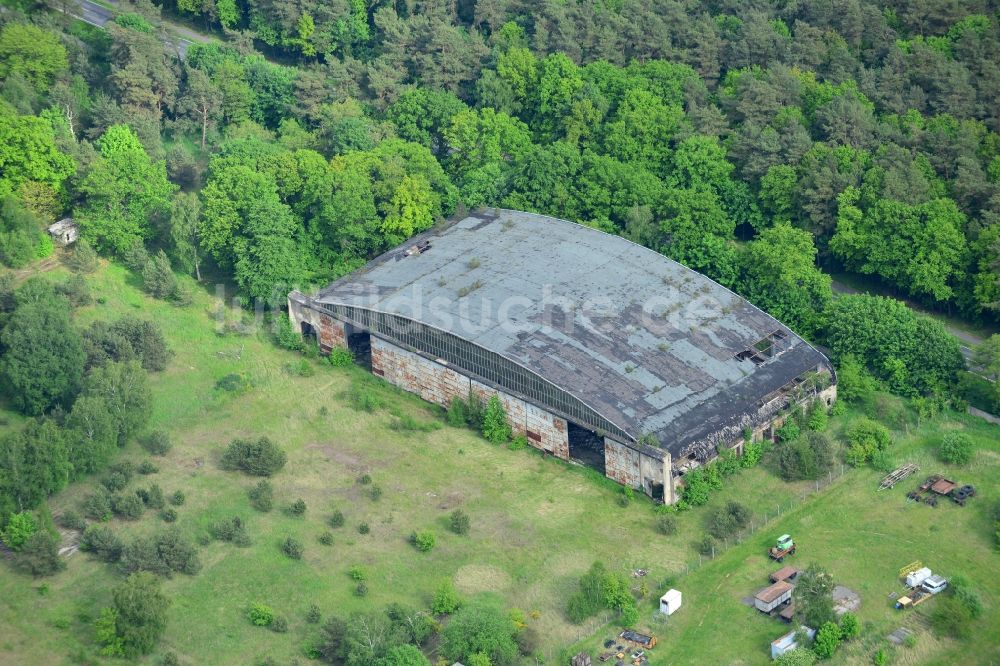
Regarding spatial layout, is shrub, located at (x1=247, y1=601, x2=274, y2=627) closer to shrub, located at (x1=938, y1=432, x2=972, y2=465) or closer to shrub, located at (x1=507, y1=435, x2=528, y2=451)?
shrub, located at (x1=507, y1=435, x2=528, y2=451)

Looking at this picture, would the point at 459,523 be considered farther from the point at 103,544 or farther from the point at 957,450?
the point at 957,450

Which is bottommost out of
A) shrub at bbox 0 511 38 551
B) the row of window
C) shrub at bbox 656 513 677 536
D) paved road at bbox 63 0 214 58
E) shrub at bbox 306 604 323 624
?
shrub at bbox 656 513 677 536

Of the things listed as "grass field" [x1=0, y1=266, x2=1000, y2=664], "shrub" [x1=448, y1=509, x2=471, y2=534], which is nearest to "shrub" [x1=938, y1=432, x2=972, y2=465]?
"grass field" [x1=0, y1=266, x2=1000, y2=664]

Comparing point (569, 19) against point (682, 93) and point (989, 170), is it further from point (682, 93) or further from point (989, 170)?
point (989, 170)

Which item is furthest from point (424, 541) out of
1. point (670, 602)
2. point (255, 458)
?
point (670, 602)

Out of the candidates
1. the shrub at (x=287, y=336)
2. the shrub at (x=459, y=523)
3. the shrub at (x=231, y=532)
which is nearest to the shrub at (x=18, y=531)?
the shrub at (x=231, y=532)

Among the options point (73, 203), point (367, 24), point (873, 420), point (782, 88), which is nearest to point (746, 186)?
point (782, 88)

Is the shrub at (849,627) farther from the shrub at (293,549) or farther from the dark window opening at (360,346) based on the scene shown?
the dark window opening at (360,346)
